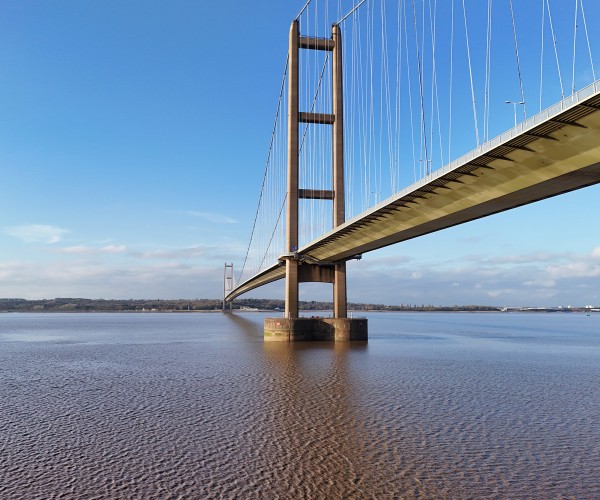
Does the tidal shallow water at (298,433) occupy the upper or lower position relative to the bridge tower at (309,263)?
lower

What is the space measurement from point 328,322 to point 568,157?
26.1 metres

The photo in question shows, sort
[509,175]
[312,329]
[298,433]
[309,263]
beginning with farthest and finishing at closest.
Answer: [309,263] → [312,329] → [509,175] → [298,433]

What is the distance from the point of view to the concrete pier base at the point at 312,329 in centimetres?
3900

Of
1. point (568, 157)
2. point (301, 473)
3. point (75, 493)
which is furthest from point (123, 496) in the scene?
point (568, 157)

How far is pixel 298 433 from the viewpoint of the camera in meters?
12.2

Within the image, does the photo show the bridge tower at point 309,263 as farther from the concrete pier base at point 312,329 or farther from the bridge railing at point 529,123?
the bridge railing at point 529,123

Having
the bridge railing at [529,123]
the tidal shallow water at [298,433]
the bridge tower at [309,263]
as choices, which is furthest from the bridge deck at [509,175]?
the bridge tower at [309,263]

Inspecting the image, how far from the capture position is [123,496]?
8086 millimetres

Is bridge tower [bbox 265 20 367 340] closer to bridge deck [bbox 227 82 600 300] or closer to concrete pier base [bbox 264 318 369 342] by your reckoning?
concrete pier base [bbox 264 318 369 342]

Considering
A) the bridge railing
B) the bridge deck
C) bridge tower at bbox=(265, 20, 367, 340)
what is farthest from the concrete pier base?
the bridge railing

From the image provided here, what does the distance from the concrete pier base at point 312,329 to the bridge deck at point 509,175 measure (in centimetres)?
1178

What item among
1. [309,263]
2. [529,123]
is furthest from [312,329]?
[529,123]

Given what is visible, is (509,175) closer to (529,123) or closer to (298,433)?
(529,123)

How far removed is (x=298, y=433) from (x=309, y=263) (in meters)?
29.8
